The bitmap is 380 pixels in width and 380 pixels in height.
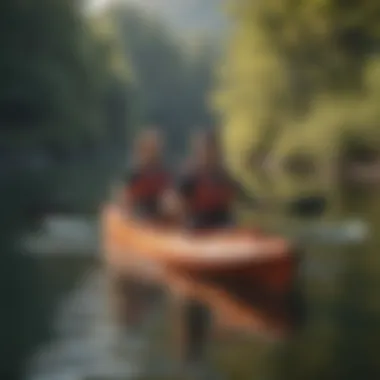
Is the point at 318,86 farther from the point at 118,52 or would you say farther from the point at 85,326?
the point at 85,326

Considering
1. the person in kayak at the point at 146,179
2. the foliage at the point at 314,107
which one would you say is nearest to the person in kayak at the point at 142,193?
the person in kayak at the point at 146,179

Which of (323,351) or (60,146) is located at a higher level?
(60,146)

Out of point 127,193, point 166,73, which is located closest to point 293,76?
point 166,73

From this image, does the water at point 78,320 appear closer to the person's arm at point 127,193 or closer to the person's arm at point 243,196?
the person's arm at point 127,193

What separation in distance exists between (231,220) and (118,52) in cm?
30

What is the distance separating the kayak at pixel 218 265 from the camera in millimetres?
1397

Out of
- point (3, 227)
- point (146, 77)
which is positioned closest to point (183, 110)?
point (146, 77)

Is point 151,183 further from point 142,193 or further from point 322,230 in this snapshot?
point 322,230

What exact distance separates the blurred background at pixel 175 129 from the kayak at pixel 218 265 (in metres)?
0.03

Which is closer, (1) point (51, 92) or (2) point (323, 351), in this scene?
(2) point (323, 351)

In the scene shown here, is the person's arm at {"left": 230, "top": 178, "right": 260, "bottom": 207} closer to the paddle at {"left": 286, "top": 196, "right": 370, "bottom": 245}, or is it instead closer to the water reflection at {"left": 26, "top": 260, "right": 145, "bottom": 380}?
the paddle at {"left": 286, "top": 196, "right": 370, "bottom": 245}

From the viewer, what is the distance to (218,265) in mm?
1414

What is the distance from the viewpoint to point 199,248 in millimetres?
1424

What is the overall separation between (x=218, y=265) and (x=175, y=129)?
208 mm
